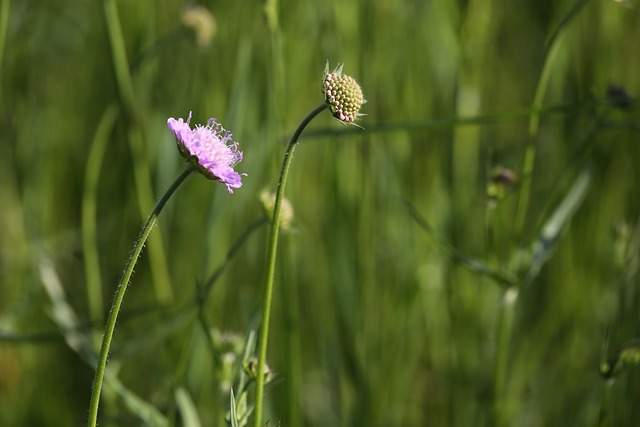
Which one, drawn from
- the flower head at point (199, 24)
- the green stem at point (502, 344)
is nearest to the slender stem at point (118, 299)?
the green stem at point (502, 344)

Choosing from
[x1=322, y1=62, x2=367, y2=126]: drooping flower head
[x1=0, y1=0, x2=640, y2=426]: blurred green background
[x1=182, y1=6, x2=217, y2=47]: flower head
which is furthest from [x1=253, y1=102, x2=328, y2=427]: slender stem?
[x1=182, y1=6, x2=217, y2=47]: flower head

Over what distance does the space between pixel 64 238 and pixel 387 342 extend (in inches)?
33.2

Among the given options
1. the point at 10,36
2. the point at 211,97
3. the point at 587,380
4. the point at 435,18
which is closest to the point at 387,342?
the point at 587,380

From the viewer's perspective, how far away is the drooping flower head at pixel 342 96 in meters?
0.78

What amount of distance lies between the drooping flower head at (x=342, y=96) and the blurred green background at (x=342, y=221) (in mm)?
506

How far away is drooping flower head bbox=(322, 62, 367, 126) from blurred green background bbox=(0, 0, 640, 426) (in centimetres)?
51

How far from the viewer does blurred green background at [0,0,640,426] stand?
1.51 metres

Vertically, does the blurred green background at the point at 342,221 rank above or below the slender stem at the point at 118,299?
above

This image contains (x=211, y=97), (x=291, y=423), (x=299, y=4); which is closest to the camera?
(x=291, y=423)

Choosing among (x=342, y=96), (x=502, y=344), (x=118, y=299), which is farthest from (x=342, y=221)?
(x=118, y=299)

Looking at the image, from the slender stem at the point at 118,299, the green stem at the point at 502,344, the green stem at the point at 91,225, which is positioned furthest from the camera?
the green stem at the point at 91,225

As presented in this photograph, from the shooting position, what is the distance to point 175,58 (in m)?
2.07

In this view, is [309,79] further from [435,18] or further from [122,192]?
[122,192]

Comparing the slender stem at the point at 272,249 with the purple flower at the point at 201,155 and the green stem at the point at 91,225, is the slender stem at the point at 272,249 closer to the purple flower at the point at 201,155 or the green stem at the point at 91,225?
the purple flower at the point at 201,155
